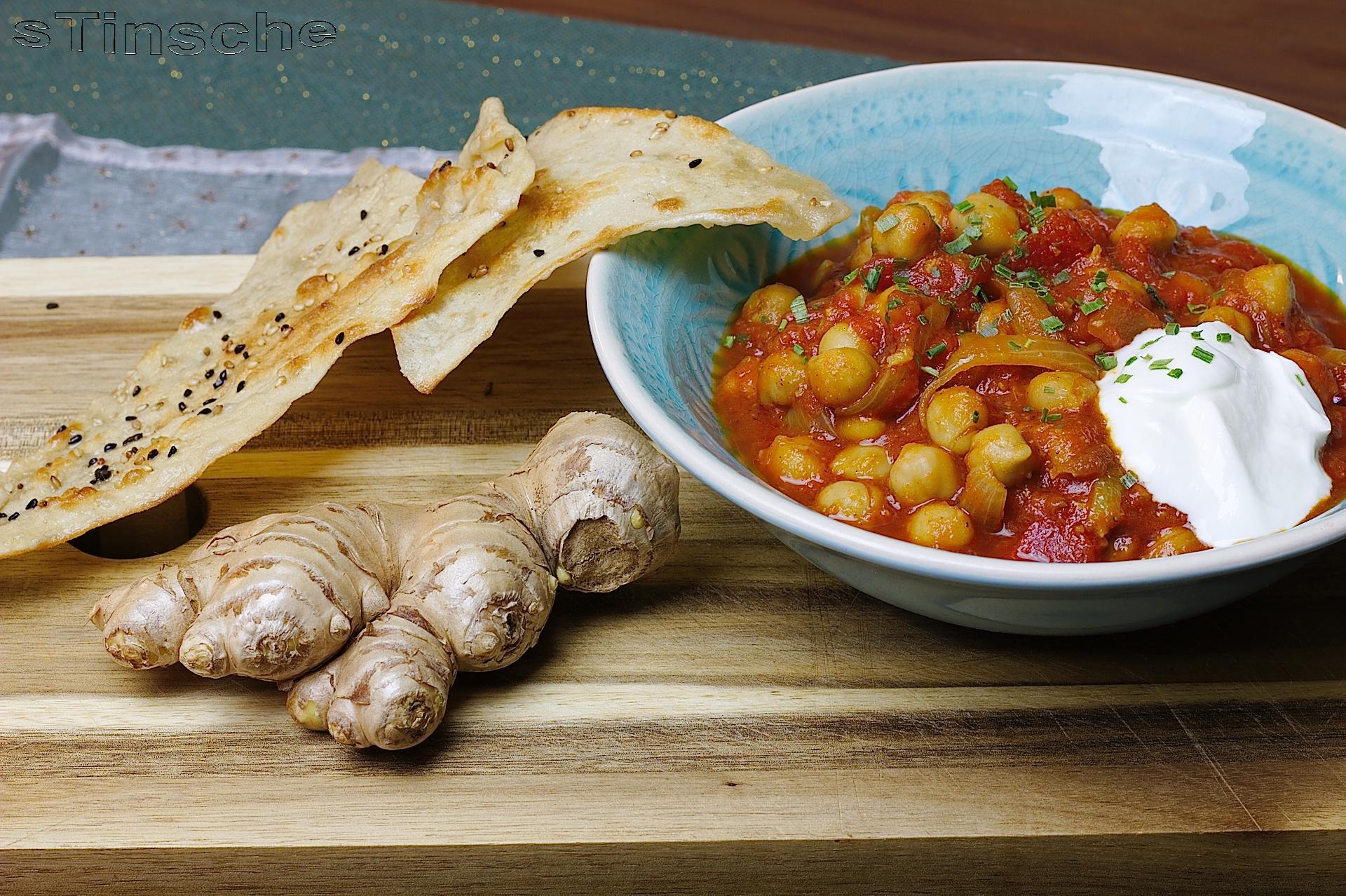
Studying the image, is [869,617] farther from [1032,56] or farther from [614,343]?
[1032,56]

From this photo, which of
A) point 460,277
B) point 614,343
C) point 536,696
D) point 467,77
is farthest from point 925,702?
point 467,77

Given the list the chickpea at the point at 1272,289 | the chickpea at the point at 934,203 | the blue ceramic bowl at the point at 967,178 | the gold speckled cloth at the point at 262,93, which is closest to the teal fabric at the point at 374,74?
the gold speckled cloth at the point at 262,93

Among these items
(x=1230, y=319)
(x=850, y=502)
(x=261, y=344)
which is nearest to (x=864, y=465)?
(x=850, y=502)

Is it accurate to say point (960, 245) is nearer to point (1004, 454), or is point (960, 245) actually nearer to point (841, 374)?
point (841, 374)

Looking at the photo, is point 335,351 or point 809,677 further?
point 335,351

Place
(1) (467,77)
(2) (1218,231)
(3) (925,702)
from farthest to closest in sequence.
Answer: (1) (467,77) < (2) (1218,231) < (3) (925,702)


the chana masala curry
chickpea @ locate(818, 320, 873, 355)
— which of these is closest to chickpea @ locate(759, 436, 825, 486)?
the chana masala curry

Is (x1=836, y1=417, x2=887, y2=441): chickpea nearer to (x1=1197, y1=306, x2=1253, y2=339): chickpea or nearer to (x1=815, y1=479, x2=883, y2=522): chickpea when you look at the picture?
(x1=815, y1=479, x2=883, y2=522): chickpea

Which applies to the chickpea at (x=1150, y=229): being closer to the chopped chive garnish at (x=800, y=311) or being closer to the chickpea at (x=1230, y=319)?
the chickpea at (x=1230, y=319)
